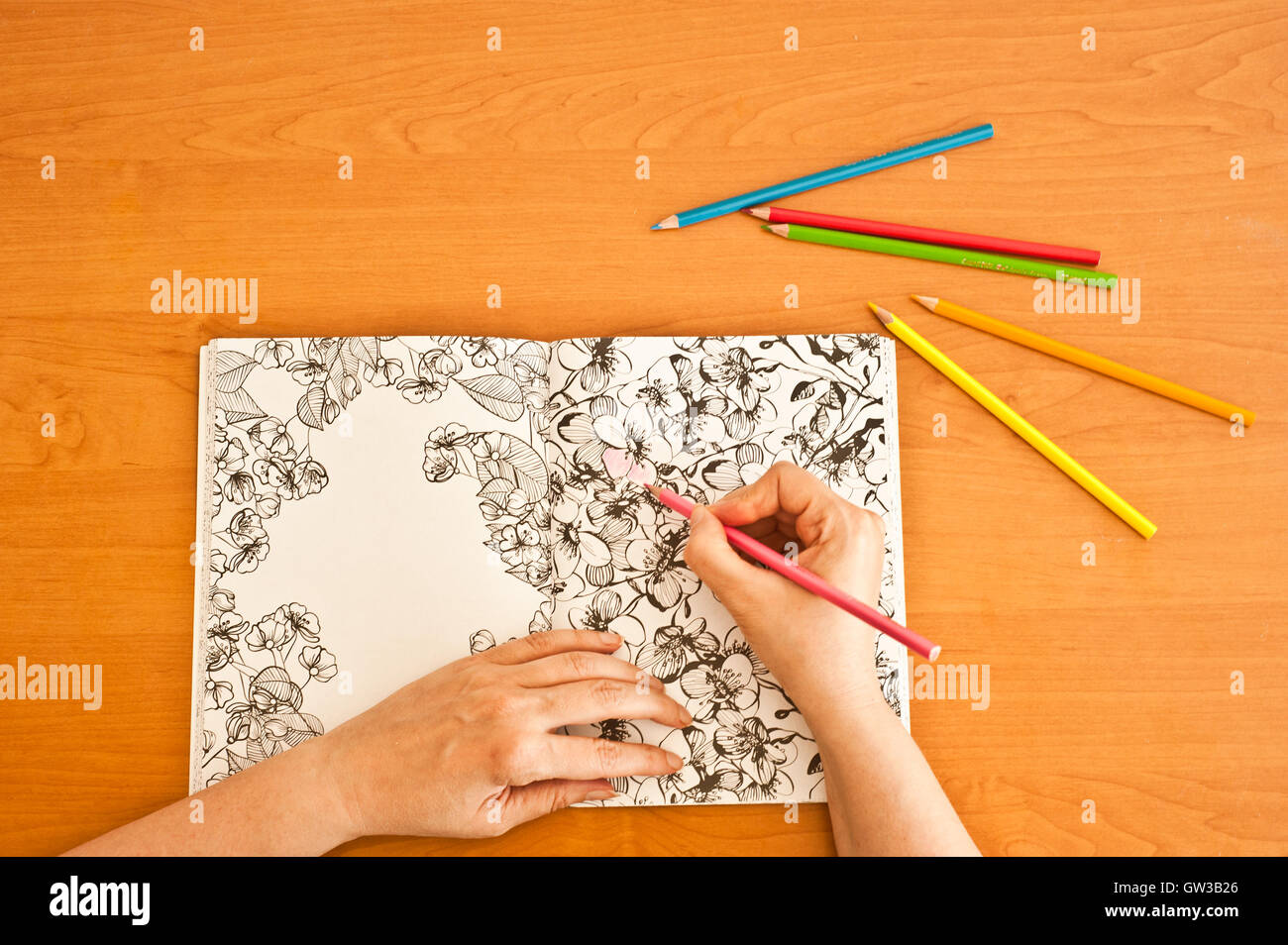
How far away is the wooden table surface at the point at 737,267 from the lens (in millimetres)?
758

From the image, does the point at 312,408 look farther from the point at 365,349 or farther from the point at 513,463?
the point at 513,463

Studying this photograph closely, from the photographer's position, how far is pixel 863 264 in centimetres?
81

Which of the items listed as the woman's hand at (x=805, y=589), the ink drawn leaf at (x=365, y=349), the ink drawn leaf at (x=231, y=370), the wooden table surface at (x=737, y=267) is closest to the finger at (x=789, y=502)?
the woman's hand at (x=805, y=589)

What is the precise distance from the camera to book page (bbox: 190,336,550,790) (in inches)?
28.9

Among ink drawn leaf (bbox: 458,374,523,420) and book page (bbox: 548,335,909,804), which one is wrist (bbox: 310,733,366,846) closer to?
book page (bbox: 548,335,909,804)

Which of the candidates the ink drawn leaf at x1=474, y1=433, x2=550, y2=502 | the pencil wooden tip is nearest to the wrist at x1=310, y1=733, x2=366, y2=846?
the ink drawn leaf at x1=474, y1=433, x2=550, y2=502

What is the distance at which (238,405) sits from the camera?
770 millimetres

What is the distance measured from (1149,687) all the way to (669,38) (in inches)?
31.3

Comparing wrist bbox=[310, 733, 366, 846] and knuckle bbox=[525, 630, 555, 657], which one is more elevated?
knuckle bbox=[525, 630, 555, 657]

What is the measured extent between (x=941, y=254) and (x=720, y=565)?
1.28 ft

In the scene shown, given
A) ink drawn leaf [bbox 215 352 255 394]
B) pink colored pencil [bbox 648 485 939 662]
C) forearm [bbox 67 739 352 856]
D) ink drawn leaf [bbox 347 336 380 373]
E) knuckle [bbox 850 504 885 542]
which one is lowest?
forearm [bbox 67 739 352 856]

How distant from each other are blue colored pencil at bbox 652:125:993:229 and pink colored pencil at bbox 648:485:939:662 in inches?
11.1

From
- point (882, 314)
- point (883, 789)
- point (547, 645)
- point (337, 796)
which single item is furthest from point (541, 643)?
point (882, 314)

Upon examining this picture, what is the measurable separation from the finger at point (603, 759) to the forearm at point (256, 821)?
7.6 inches
